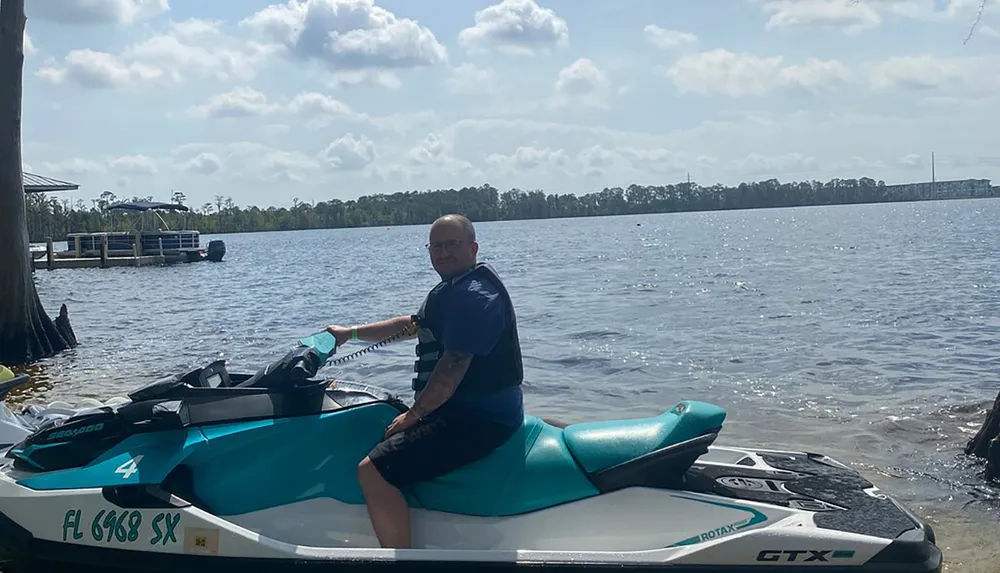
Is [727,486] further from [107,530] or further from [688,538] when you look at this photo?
[107,530]

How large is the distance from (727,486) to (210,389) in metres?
2.54

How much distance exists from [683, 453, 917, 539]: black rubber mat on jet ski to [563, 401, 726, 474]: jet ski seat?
0.89ft

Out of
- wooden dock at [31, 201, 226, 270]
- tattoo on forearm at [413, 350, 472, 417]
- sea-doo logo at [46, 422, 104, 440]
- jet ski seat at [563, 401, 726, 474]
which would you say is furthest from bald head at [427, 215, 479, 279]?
wooden dock at [31, 201, 226, 270]

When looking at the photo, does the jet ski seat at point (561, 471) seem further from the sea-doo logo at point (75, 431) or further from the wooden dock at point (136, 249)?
the wooden dock at point (136, 249)

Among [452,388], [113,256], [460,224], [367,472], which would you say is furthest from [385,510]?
[113,256]

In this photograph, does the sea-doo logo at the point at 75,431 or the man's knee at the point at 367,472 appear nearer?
the man's knee at the point at 367,472

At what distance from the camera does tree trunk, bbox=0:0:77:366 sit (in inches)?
517

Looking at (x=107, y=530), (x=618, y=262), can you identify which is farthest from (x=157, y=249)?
(x=107, y=530)

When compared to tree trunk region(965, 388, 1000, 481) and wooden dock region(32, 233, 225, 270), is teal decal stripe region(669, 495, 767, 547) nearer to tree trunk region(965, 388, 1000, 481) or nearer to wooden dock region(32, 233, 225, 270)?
tree trunk region(965, 388, 1000, 481)

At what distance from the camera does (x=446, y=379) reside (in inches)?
→ 152

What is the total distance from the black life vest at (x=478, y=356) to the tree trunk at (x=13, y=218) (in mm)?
11567

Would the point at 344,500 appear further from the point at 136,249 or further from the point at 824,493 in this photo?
the point at 136,249

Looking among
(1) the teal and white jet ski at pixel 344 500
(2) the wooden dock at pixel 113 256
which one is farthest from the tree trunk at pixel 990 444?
(2) the wooden dock at pixel 113 256

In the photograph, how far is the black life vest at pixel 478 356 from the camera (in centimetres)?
400
